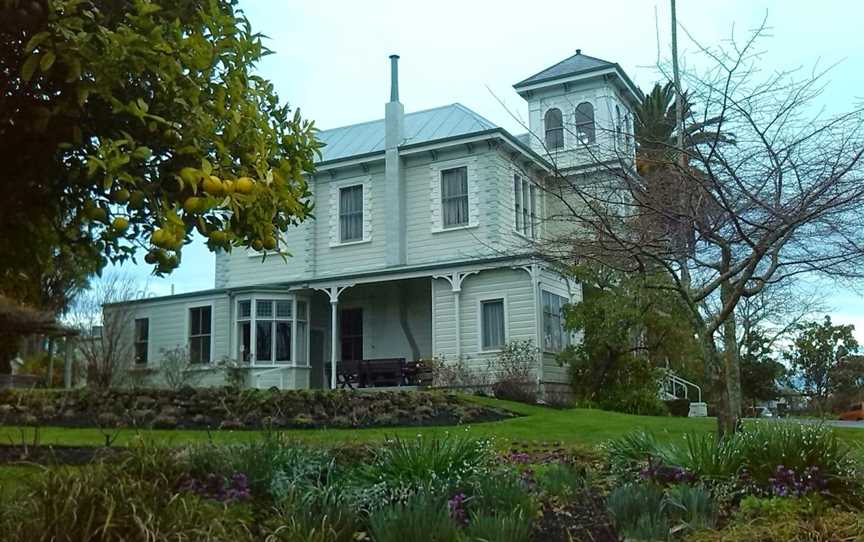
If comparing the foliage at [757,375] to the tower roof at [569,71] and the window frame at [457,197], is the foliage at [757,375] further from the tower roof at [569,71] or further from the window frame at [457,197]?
the window frame at [457,197]

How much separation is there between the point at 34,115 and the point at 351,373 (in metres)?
18.8

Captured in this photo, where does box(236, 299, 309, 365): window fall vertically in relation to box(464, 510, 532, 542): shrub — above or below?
above

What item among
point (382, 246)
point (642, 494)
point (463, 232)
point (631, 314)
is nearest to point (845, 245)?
point (642, 494)

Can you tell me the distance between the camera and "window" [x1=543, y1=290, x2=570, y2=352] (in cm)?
2153

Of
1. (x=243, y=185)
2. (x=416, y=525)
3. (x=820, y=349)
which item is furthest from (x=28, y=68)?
(x=820, y=349)

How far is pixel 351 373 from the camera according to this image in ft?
72.8

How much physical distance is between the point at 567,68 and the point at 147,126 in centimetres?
2394

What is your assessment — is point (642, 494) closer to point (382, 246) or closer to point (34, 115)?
point (34, 115)

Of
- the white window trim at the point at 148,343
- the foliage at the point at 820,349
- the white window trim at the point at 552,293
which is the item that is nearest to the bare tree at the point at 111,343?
the white window trim at the point at 148,343

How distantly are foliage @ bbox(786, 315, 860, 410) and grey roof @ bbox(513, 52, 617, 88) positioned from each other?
17811mm

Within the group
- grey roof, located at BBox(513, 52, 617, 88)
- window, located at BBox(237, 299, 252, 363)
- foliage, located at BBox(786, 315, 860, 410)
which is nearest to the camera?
window, located at BBox(237, 299, 252, 363)

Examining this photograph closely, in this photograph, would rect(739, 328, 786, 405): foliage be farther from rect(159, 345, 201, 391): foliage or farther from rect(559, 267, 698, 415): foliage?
rect(159, 345, 201, 391): foliage

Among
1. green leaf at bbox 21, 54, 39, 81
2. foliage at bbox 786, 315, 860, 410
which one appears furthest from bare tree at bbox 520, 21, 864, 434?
foliage at bbox 786, 315, 860, 410

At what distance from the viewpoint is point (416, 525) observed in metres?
4.76
